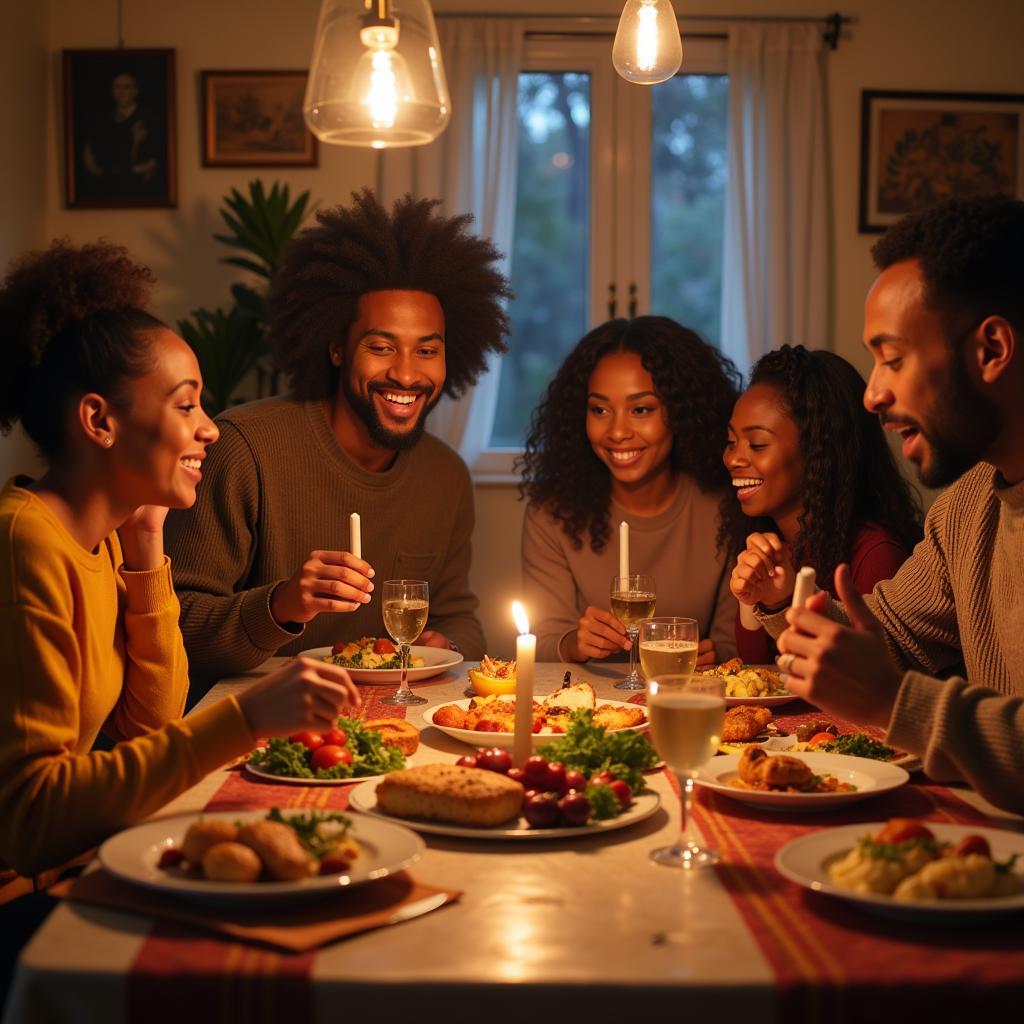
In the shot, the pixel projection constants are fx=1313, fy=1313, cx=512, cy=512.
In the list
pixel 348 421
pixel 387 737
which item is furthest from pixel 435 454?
pixel 387 737

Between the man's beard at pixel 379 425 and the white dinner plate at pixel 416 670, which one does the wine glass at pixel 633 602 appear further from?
the man's beard at pixel 379 425

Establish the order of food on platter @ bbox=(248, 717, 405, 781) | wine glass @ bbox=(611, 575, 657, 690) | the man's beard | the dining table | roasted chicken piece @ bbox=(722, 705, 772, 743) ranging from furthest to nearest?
the man's beard < wine glass @ bbox=(611, 575, 657, 690) < roasted chicken piece @ bbox=(722, 705, 772, 743) < food on platter @ bbox=(248, 717, 405, 781) < the dining table

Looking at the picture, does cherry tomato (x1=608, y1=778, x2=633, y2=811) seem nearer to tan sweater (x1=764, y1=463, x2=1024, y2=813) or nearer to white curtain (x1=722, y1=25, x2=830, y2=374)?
tan sweater (x1=764, y1=463, x2=1024, y2=813)

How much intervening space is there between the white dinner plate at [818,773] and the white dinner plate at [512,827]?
105 millimetres

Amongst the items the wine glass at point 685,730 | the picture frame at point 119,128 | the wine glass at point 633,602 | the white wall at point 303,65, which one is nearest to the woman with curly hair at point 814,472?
the wine glass at point 633,602

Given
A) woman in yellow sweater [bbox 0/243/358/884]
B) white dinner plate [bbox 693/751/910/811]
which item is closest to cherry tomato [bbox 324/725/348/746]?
woman in yellow sweater [bbox 0/243/358/884]

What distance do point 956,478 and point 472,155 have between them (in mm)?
3878

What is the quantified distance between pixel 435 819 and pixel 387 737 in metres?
0.37

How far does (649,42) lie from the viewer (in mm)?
2570

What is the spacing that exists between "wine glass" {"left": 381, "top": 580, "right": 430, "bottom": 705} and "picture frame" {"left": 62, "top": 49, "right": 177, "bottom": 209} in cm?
365

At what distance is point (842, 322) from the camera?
19.0 feet

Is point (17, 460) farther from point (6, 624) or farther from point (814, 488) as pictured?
point (6, 624)

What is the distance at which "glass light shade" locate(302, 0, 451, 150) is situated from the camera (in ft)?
6.46

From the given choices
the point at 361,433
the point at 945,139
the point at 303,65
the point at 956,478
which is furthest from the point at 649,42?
the point at 945,139
